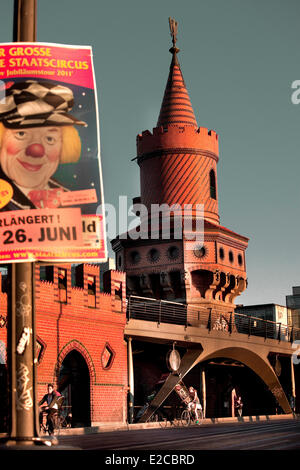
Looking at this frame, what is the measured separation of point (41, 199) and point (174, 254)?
107 feet

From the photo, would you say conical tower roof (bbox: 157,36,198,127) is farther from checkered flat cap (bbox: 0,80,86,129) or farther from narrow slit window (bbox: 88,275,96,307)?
checkered flat cap (bbox: 0,80,86,129)

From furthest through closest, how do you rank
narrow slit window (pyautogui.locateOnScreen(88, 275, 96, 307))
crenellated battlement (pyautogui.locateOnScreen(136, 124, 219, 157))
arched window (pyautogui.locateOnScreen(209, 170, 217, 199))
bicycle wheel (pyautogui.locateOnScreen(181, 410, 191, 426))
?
arched window (pyautogui.locateOnScreen(209, 170, 217, 199)) < crenellated battlement (pyautogui.locateOnScreen(136, 124, 219, 157)) < bicycle wheel (pyautogui.locateOnScreen(181, 410, 191, 426)) < narrow slit window (pyautogui.locateOnScreen(88, 275, 96, 307))

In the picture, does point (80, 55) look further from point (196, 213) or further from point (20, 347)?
point (196, 213)

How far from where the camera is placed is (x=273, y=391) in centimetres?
4275

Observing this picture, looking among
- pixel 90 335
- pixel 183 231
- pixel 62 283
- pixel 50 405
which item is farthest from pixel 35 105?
pixel 183 231

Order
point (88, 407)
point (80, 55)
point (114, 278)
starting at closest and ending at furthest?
point (80, 55) < point (88, 407) < point (114, 278)

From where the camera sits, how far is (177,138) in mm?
46938

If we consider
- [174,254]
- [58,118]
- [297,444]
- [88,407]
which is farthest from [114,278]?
[58,118]

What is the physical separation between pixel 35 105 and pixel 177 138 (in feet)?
114

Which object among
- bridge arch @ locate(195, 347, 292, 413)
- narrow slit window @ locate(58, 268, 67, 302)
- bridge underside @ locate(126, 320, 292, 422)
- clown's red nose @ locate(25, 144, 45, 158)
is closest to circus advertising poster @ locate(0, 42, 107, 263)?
clown's red nose @ locate(25, 144, 45, 158)

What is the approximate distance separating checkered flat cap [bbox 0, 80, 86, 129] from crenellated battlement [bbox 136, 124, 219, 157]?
3438 cm

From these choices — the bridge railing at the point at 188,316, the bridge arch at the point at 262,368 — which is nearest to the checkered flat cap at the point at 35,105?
the bridge railing at the point at 188,316

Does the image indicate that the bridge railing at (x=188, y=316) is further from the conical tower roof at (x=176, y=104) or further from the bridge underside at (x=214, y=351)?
the conical tower roof at (x=176, y=104)

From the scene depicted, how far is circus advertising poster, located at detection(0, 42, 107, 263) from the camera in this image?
483 inches
